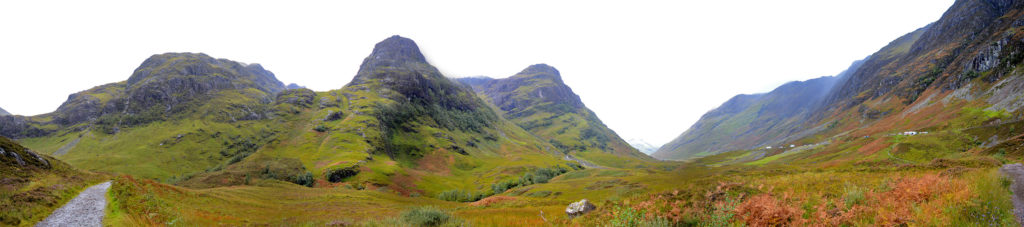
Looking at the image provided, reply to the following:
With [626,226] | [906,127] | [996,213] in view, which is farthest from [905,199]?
[906,127]

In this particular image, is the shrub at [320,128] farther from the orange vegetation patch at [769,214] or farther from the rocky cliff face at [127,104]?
the orange vegetation patch at [769,214]

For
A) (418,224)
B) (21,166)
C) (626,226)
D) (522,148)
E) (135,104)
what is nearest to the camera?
(626,226)

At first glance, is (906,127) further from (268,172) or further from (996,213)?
(268,172)

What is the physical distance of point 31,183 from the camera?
1727 cm

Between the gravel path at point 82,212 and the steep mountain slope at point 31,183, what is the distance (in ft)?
1.10

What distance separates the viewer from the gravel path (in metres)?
13.8

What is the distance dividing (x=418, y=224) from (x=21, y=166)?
26441mm

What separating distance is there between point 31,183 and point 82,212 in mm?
5537

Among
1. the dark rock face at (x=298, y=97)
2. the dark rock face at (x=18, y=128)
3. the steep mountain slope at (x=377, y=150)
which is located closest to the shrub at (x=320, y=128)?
the steep mountain slope at (x=377, y=150)

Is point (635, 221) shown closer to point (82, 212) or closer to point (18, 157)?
point (82, 212)

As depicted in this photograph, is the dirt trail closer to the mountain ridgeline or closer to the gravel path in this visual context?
the gravel path

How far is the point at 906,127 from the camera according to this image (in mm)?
91125

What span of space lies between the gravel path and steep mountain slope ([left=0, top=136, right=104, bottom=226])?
336 millimetres

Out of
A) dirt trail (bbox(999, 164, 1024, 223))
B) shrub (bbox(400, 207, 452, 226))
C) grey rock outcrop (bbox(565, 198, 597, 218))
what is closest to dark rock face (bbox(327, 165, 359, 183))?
shrub (bbox(400, 207, 452, 226))
